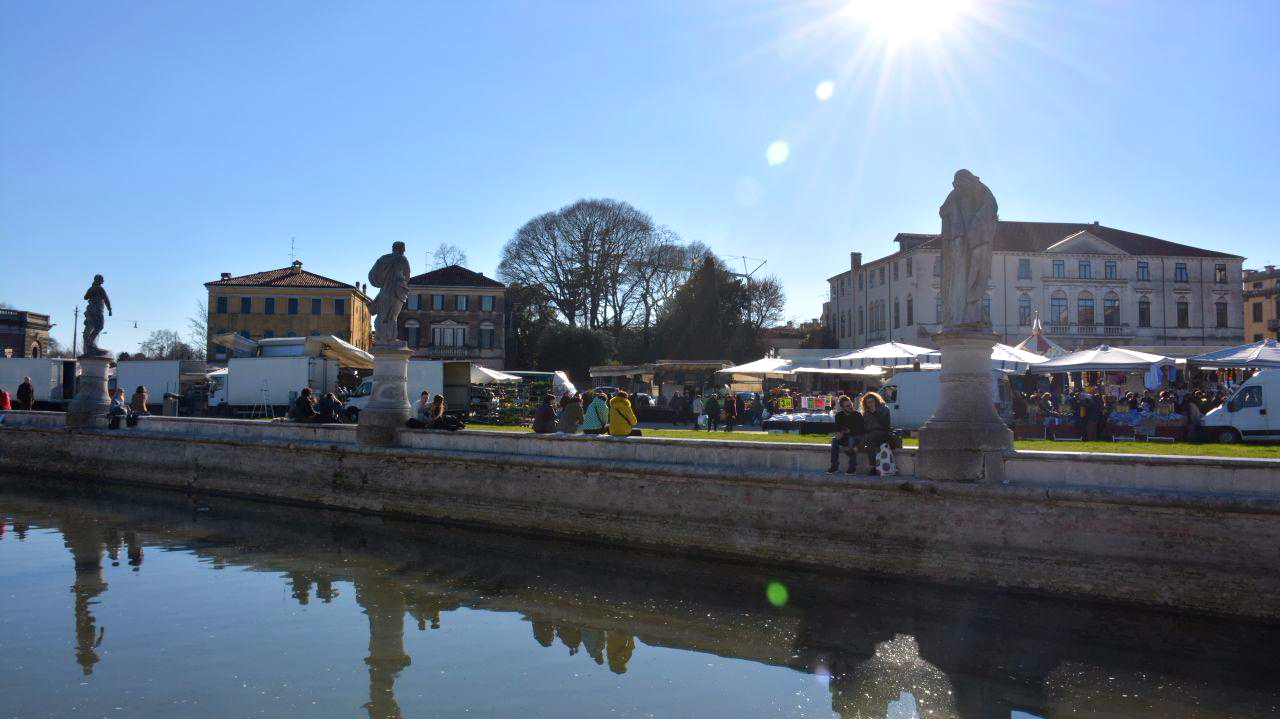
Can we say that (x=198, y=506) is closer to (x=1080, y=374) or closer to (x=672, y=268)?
(x=1080, y=374)

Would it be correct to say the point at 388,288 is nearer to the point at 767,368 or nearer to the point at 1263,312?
Result: the point at 767,368

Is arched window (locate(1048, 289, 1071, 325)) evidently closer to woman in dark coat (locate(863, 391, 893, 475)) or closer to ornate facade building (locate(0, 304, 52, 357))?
woman in dark coat (locate(863, 391, 893, 475))

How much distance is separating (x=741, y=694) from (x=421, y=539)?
27.2ft

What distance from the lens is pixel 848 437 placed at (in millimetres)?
12062

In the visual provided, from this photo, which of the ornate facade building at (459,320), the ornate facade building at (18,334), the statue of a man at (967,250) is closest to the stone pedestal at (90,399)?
the statue of a man at (967,250)

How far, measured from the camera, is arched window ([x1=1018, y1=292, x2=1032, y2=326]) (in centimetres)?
5003

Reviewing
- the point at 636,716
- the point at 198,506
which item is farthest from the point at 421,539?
the point at 636,716

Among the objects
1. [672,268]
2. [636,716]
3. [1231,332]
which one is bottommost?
[636,716]

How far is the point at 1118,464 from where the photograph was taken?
1041cm

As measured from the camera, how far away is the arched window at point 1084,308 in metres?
50.4

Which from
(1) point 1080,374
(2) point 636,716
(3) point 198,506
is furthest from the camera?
(1) point 1080,374

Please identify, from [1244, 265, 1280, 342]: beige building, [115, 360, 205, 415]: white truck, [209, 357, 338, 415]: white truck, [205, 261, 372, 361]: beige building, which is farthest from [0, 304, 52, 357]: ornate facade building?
[1244, 265, 1280, 342]: beige building

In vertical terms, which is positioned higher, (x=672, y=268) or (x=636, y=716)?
(x=672, y=268)

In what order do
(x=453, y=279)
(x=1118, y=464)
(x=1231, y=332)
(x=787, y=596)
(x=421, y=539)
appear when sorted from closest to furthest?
(x=1118, y=464)
(x=787, y=596)
(x=421, y=539)
(x=1231, y=332)
(x=453, y=279)
